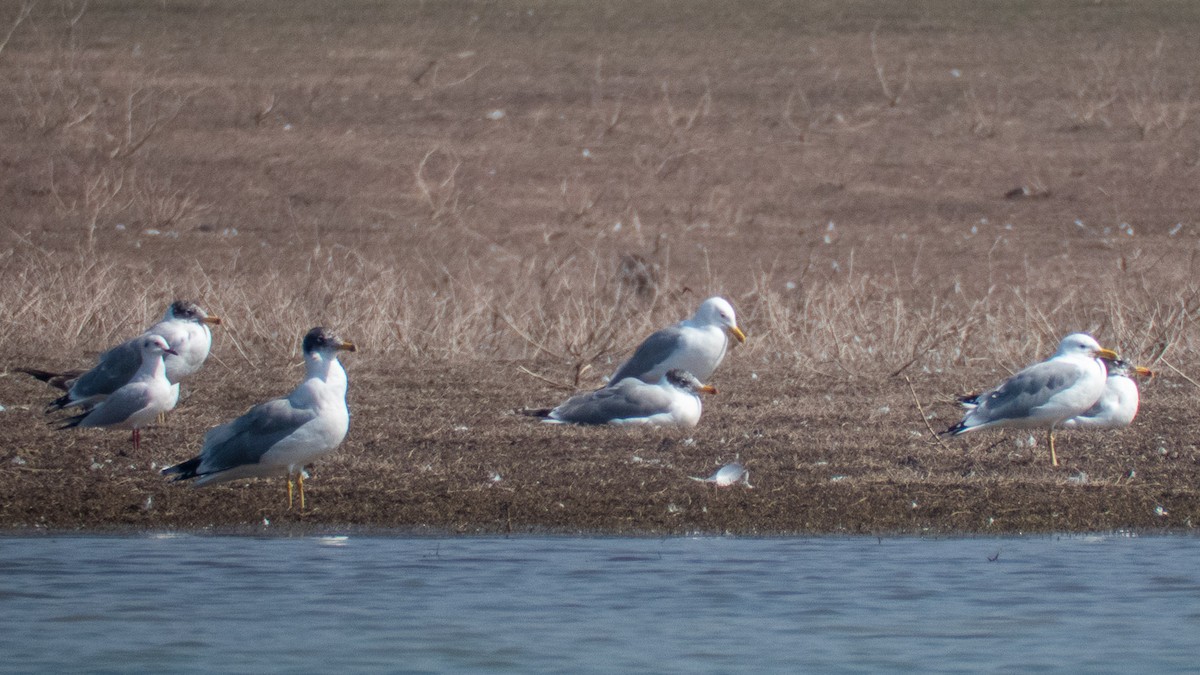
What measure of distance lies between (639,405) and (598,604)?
362cm

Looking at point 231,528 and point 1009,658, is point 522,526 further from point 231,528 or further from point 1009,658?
point 1009,658

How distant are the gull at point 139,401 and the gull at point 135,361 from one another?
0.33 m

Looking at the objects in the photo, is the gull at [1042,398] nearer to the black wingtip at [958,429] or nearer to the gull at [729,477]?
the black wingtip at [958,429]

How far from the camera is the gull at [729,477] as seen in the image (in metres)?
9.29

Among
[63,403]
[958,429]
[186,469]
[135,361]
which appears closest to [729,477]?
[958,429]

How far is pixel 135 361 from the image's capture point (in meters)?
10.8

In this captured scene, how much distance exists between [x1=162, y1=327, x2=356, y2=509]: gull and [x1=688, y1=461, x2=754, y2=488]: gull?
1.80m

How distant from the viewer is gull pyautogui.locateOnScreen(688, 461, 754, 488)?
30.5 feet

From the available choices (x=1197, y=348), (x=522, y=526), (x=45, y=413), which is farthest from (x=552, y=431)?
(x=1197, y=348)

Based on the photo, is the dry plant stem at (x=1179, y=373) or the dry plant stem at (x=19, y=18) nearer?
the dry plant stem at (x=1179, y=373)

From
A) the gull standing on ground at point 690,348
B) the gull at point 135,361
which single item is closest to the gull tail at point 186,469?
the gull at point 135,361

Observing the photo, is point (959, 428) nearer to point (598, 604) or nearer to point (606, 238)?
point (598, 604)

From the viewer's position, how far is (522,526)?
868cm

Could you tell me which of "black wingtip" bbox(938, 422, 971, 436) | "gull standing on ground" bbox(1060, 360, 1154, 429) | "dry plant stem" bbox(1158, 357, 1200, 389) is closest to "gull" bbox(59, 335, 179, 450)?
"black wingtip" bbox(938, 422, 971, 436)
